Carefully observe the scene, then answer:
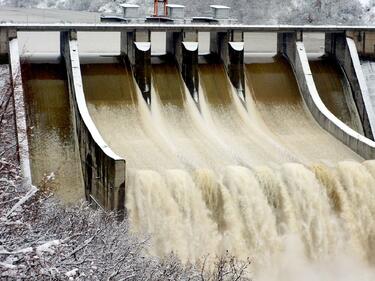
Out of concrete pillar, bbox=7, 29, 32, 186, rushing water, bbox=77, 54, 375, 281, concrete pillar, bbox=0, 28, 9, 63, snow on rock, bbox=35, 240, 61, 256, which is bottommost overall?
rushing water, bbox=77, 54, 375, 281

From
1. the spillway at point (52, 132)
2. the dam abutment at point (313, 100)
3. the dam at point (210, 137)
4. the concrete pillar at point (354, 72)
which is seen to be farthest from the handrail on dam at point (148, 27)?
the spillway at point (52, 132)

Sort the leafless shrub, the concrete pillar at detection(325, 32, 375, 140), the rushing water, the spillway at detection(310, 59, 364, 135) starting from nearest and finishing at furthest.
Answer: the leafless shrub, the rushing water, the concrete pillar at detection(325, 32, 375, 140), the spillway at detection(310, 59, 364, 135)

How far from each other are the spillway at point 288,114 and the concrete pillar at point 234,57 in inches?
23.0

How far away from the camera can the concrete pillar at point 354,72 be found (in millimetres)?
28531

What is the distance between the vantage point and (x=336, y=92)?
95.9 ft

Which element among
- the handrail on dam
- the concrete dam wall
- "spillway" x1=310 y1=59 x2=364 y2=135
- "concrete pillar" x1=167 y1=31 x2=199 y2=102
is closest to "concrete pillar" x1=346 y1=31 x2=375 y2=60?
the handrail on dam

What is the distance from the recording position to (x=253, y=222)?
21.6m

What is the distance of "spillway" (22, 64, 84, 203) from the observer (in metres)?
22.1

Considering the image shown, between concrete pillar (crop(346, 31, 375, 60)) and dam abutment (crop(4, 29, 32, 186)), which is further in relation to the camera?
concrete pillar (crop(346, 31, 375, 60))

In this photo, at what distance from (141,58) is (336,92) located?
786 cm

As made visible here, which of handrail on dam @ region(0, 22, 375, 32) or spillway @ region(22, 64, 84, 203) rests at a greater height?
handrail on dam @ region(0, 22, 375, 32)

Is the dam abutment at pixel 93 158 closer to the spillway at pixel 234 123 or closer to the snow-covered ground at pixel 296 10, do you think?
the spillway at pixel 234 123

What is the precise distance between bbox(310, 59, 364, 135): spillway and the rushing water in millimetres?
2041

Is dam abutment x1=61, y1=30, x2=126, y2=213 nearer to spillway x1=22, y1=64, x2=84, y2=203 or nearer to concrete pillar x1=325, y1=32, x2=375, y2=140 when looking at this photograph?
spillway x1=22, y1=64, x2=84, y2=203
